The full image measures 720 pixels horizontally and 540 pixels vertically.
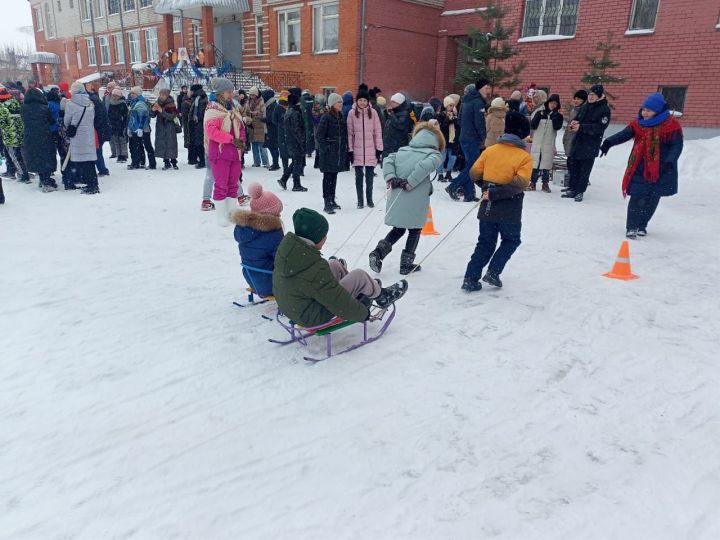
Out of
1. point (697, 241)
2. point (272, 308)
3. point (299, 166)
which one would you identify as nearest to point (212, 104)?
point (299, 166)

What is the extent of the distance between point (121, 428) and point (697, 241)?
725cm

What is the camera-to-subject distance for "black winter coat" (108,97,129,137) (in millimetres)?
10820

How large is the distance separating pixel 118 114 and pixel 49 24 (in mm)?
41614

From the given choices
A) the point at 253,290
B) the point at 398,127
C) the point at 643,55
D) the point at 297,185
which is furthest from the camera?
the point at 643,55

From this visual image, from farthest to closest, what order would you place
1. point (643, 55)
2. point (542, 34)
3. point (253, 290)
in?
point (542, 34) < point (643, 55) < point (253, 290)

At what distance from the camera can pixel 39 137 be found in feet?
28.9

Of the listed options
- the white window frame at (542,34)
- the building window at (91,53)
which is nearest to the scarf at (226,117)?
the white window frame at (542,34)

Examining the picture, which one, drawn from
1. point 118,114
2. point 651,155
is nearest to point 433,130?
point 651,155

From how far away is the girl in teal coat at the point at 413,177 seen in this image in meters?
4.93

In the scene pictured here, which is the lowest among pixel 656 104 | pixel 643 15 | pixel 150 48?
pixel 656 104

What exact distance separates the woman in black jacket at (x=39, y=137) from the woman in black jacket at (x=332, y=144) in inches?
197

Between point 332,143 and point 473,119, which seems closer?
point 332,143

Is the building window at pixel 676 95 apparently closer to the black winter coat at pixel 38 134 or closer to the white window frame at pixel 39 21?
the black winter coat at pixel 38 134

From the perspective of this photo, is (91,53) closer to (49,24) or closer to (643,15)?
(49,24)
